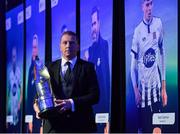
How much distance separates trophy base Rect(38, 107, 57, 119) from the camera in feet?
12.1

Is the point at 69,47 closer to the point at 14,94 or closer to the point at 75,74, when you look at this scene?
the point at 75,74

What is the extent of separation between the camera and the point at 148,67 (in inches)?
129

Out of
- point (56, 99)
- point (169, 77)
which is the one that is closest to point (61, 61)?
point (56, 99)

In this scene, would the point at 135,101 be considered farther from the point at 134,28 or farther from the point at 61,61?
the point at 61,61

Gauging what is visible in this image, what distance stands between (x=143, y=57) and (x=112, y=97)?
466mm

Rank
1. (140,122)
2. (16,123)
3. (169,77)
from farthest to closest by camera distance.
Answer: (16,123) < (140,122) < (169,77)

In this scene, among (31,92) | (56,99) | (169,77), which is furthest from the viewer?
(31,92)

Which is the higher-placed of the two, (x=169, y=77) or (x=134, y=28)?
(x=134, y=28)

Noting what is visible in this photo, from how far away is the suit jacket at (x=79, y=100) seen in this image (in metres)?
3.79

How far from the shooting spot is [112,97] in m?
3.61

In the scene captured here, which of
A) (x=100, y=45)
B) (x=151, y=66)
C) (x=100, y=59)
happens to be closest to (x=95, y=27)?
(x=100, y=45)

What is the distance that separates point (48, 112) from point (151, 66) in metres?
0.96

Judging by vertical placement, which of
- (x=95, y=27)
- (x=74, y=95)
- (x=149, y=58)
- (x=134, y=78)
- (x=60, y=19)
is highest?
(x=60, y=19)

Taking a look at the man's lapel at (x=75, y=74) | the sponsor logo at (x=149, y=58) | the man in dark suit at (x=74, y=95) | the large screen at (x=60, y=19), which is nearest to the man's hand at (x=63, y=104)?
the man in dark suit at (x=74, y=95)
